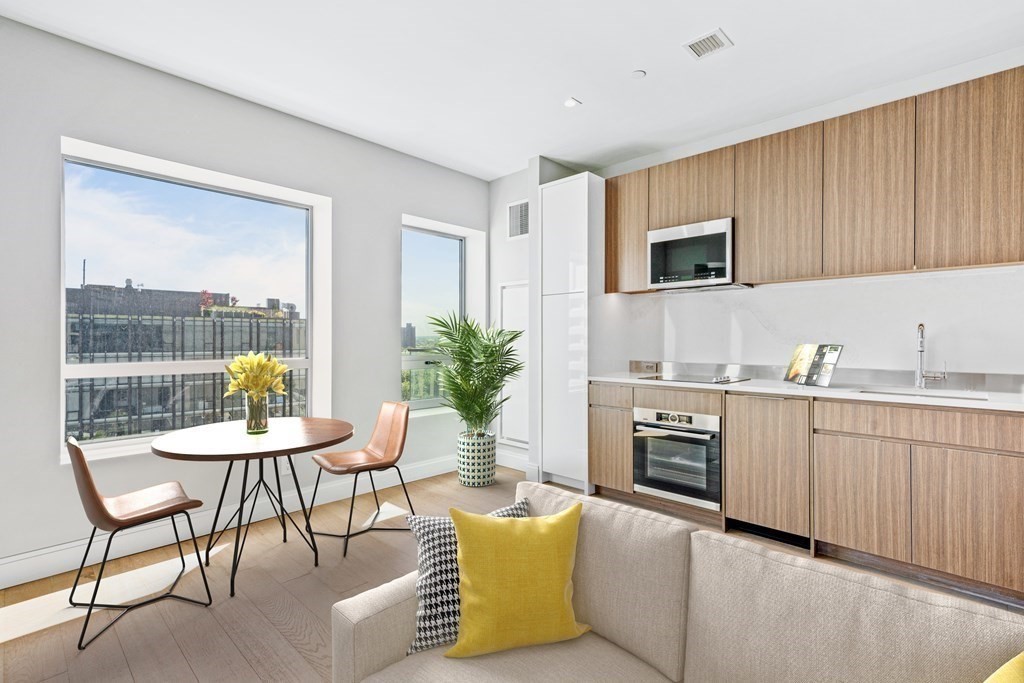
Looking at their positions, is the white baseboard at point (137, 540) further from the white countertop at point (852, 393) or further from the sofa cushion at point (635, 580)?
the sofa cushion at point (635, 580)

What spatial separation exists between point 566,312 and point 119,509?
3.07 m

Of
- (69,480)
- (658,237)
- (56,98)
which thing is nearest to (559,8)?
(658,237)

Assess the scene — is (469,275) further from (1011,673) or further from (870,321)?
(1011,673)

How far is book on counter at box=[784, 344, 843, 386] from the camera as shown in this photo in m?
3.06

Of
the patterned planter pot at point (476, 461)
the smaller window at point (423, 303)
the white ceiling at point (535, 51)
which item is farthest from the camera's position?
the smaller window at point (423, 303)

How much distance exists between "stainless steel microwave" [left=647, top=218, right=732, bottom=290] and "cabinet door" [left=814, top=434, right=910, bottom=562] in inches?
49.9

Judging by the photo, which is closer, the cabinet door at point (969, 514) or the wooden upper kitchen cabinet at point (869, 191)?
the cabinet door at point (969, 514)

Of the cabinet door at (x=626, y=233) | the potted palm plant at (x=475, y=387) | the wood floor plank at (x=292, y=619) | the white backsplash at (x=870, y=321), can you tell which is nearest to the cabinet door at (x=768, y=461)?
the white backsplash at (x=870, y=321)

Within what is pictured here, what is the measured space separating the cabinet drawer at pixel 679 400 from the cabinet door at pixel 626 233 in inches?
34.0

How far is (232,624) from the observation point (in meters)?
2.18

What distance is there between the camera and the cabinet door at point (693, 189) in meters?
3.45

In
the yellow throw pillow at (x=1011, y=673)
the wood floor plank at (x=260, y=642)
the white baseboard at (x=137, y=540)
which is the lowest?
the wood floor plank at (x=260, y=642)

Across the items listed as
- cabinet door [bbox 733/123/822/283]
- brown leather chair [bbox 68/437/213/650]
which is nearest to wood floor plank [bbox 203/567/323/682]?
brown leather chair [bbox 68/437/213/650]

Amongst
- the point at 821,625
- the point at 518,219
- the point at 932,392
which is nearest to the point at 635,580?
the point at 821,625
